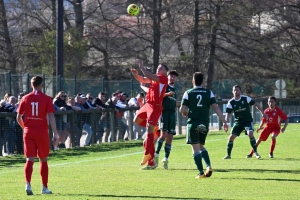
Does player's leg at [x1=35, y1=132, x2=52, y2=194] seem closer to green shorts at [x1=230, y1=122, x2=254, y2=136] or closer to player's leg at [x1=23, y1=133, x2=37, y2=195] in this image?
player's leg at [x1=23, y1=133, x2=37, y2=195]

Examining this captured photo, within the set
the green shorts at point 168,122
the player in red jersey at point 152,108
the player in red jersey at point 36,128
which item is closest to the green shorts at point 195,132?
the player in red jersey at point 152,108

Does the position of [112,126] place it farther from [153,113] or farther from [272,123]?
[153,113]

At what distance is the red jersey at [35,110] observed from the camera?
479 inches

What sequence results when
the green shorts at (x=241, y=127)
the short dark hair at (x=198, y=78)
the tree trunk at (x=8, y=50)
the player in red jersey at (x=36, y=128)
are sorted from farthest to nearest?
the tree trunk at (x=8, y=50), the green shorts at (x=241, y=127), the short dark hair at (x=198, y=78), the player in red jersey at (x=36, y=128)

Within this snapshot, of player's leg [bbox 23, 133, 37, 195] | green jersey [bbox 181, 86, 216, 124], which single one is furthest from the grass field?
green jersey [bbox 181, 86, 216, 124]

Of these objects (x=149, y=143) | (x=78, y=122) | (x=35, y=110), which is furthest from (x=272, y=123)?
(x=35, y=110)

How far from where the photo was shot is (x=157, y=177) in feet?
47.3

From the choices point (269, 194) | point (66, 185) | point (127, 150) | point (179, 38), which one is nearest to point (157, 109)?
point (66, 185)

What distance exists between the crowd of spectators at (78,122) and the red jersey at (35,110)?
9330 mm

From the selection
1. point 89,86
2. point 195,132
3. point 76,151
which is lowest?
point 76,151

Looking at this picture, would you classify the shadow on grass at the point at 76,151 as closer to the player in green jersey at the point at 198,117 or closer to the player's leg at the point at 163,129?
the player's leg at the point at 163,129

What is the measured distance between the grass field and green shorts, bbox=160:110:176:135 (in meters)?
0.85

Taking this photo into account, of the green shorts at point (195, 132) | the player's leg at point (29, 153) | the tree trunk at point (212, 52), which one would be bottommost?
the player's leg at point (29, 153)

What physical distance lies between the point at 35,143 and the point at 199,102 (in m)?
3.59
